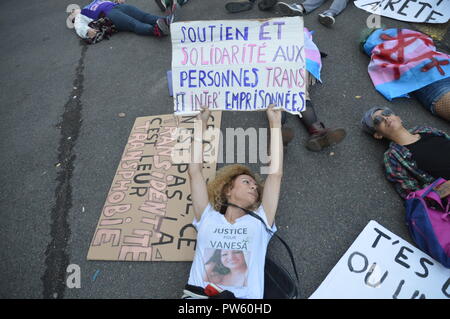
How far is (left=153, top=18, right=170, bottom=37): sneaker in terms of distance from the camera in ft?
11.8

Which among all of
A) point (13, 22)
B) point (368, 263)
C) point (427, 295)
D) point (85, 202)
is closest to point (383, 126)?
point (368, 263)

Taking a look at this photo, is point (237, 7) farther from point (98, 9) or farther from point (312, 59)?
point (98, 9)

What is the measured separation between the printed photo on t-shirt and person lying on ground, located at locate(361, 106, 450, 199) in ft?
4.12

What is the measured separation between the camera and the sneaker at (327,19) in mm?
3201

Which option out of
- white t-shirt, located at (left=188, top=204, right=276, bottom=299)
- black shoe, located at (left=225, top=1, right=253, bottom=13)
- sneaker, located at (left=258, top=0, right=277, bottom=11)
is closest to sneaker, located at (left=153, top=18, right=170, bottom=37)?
black shoe, located at (left=225, top=1, right=253, bottom=13)

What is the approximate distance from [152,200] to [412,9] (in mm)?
3444

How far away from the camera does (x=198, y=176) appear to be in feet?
5.73

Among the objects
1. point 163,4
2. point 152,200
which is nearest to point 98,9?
point 163,4

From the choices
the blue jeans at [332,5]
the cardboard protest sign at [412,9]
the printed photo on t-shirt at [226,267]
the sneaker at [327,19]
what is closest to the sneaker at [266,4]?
the blue jeans at [332,5]

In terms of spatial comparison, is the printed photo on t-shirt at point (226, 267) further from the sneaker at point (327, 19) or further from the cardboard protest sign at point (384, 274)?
the sneaker at point (327, 19)

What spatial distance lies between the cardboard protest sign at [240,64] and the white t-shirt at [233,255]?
0.74 metres

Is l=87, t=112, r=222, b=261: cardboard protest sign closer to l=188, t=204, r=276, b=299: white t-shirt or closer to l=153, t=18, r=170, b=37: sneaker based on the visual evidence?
l=188, t=204, r=276, b=299: white t-shirt
